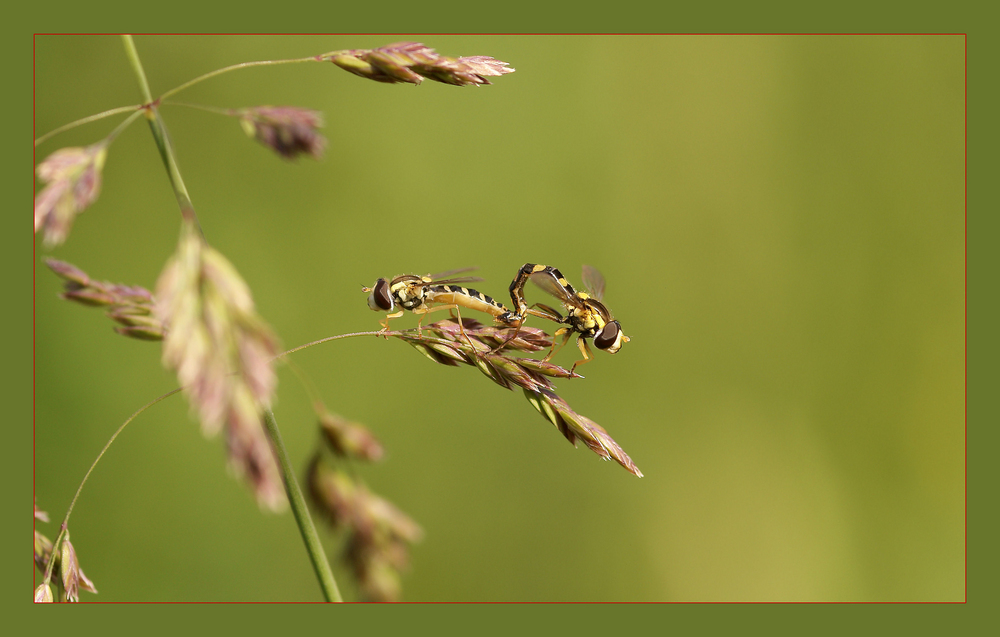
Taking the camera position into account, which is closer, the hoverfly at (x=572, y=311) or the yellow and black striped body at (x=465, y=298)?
the hoverfly at (x=572, y=311)

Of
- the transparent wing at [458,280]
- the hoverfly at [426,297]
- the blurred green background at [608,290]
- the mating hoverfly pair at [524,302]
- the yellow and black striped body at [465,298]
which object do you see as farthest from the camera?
the blurred green background at [608,290]

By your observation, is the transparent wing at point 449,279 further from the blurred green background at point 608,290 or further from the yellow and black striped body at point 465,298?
the blurred green background at point 608,290

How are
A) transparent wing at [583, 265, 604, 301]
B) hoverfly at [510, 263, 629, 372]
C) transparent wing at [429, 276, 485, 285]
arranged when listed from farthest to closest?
transparent wing at [583, 265, 604, 301] → hoverfly at [510, 263, 629, 372] → transparent wing at [429, 276, 485, 285]

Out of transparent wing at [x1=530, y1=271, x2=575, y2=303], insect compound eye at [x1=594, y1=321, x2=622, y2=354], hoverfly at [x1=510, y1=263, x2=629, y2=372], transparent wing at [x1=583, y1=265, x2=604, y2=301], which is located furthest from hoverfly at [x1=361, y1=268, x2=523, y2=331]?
transparent wing at [x1=583, y1=265, x2=604, y2=301]

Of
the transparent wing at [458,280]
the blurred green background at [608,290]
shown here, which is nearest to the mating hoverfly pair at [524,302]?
the transparent wing at [458,280]

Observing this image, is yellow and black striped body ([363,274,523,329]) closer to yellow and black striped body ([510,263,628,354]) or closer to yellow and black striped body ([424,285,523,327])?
yellow and black striped body ([424,285,523,327])

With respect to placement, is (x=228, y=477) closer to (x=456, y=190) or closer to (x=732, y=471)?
(x=456, y=190)

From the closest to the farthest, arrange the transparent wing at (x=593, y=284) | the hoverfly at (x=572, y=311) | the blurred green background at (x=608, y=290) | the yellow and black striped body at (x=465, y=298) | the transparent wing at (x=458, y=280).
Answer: the transparent wing at (x=458, y=280), the hoverfly at (x=572, y=311), the yellow and black striped body at (x=465, y=298), the transparent wing at (x=593, y=284), the blurred green background at (x=608, y=290)
